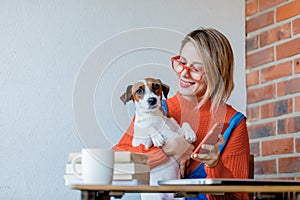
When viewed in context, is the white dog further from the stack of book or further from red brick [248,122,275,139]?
red brick [248,122,275,139]

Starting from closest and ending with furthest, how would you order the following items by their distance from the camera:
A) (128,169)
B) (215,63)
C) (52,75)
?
(128,169) → (215,63) → (52,75)

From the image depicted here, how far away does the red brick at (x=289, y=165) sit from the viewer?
7.69 ft

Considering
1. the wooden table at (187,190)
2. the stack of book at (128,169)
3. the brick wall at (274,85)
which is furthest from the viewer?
the brick wall at (274,85)

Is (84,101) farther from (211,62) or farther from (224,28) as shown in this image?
(224,28)

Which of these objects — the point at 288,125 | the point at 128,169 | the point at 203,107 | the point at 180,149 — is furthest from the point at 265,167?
the point at 128,169

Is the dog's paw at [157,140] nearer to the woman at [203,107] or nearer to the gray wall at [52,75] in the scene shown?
the woman at [203,107]

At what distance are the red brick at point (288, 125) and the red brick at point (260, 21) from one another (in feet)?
1.31

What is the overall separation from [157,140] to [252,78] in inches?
32.3

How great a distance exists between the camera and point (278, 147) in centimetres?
243

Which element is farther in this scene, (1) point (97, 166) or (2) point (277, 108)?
(2) point (277, 108)

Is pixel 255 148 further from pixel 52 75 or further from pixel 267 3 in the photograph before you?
pixel 52 75

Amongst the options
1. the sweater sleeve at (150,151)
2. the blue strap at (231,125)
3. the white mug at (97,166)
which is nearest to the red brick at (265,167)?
the blue strap at (231,125)

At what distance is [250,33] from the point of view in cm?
263

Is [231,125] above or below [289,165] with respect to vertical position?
above
